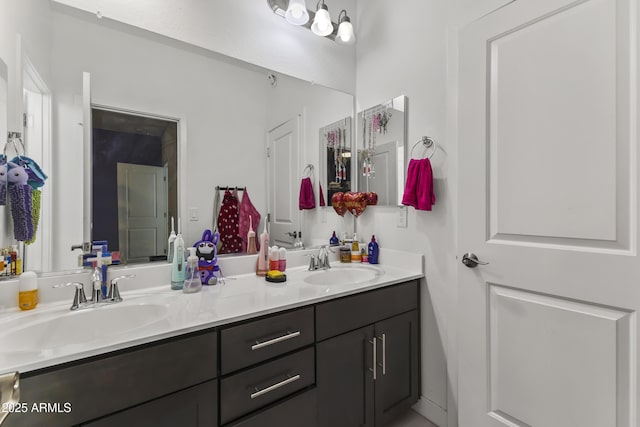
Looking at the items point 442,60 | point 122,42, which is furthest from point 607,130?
point 122,42

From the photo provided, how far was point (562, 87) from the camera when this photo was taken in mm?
1111

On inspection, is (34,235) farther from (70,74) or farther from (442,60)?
(442,60)

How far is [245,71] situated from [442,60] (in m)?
1.09

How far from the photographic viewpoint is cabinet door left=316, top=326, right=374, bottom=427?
1.23m

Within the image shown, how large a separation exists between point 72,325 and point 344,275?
128 centimetres

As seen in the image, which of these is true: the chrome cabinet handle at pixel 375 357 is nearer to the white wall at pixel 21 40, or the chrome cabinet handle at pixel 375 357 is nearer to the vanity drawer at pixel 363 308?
the vanity drawer at pixel 363 308

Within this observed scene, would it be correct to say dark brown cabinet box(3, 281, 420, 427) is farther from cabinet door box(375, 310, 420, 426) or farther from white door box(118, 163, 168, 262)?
white door box(118, 163, 168, 262)

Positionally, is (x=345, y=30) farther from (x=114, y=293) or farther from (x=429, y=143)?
(x=114, y=293)

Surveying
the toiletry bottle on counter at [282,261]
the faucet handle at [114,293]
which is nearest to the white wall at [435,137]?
the toiletry bottle on counter at [282,261]

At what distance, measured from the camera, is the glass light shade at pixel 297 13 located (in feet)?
5.60

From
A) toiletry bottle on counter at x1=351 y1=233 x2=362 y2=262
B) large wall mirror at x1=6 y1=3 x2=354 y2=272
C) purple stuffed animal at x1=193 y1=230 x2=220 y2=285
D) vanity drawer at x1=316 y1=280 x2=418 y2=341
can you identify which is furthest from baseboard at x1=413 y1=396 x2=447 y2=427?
purple stuffed animal at x1=193 y1=230 x2=220 y2=285

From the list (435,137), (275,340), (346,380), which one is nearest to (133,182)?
(275,340)

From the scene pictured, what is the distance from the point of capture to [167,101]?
142 centimetres

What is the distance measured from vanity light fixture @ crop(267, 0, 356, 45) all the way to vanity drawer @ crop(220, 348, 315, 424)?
5.91ft
